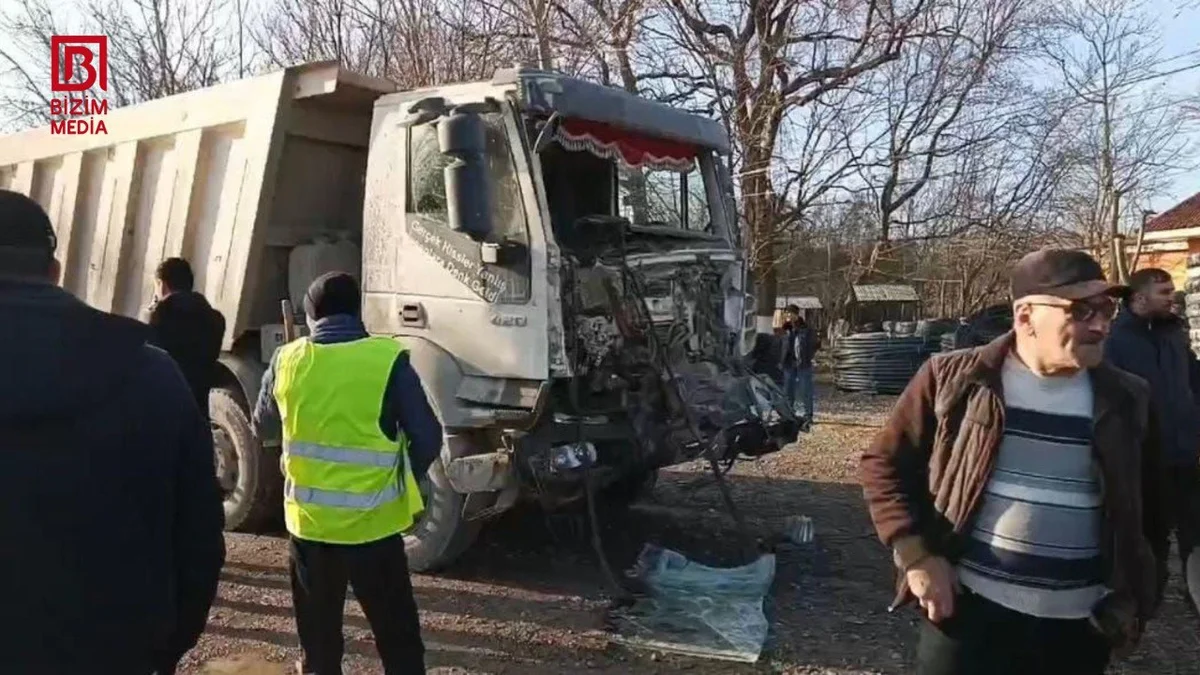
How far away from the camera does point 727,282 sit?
6309 millimetres

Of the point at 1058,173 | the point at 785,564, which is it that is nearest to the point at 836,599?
the point at 785,564

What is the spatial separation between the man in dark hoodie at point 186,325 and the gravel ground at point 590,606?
47.4 inches

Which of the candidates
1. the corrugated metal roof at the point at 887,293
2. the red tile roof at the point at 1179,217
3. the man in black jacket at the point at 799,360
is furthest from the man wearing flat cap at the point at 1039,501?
the red tile roof at the point at 1179,217

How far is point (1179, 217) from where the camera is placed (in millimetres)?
24828

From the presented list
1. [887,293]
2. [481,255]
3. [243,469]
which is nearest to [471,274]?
[481,255]

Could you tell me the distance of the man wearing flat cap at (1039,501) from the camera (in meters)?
2.39

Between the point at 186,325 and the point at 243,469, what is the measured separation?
1829 millimetres

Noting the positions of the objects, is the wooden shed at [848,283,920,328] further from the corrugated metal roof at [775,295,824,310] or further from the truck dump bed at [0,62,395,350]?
the truck dump bed at [0,62,395,350]

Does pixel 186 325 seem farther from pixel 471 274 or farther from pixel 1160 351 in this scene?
pixel 1160 351

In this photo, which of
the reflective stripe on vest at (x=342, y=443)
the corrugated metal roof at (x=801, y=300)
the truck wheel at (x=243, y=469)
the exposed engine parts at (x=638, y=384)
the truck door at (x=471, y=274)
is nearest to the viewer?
the reflective stripe on vest at (x=342, y=443)

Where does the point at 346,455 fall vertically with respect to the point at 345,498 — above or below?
above

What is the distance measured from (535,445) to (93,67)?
16811 mm

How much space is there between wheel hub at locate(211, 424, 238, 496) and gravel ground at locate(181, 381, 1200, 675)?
1.13 ft

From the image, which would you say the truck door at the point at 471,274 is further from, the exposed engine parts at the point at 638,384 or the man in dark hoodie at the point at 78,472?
the man in dark hoodie at the point at 78,472
